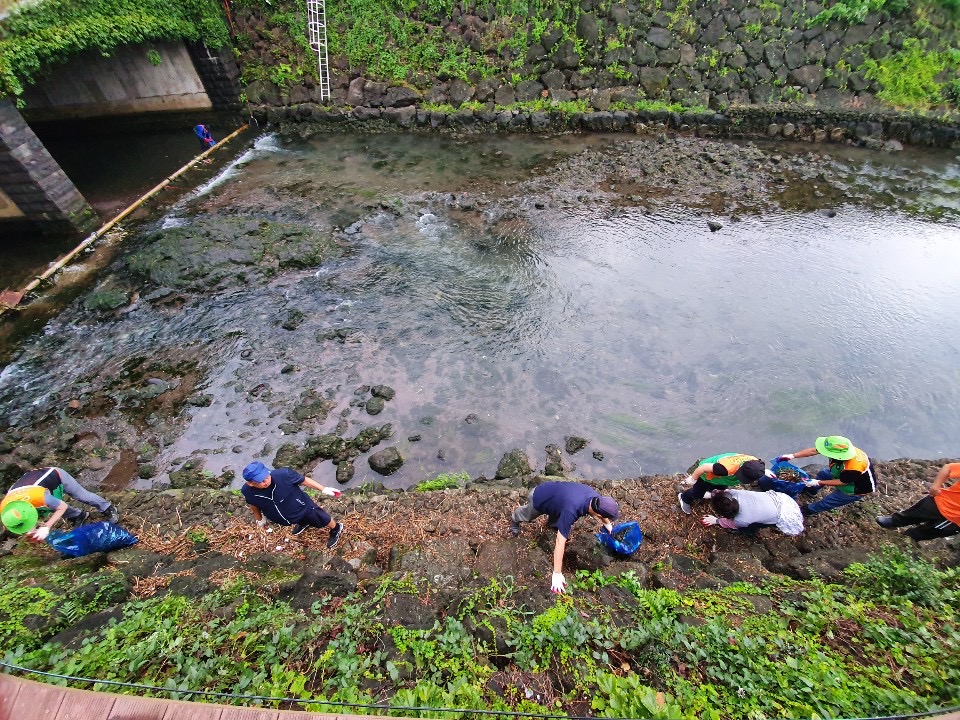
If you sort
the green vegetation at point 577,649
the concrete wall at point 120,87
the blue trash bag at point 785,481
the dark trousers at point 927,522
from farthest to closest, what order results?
the concrete wall at point 120,87, the blue trash bag at point 785,481, the dark trousers at point 927,522, the green vegetation at point 577,649

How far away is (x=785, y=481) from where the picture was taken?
19.0ft

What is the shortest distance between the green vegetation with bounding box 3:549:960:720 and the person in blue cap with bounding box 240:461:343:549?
85cm

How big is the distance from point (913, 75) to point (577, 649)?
22614mm

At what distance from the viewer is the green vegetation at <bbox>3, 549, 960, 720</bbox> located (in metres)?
3.32

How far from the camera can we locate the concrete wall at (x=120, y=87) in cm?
1579

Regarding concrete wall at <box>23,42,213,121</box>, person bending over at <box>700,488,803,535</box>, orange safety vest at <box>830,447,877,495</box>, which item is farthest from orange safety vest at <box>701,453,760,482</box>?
concrete wall at <box>23,42,213,121</box>

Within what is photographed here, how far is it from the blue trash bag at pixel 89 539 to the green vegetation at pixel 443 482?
11.9 feet

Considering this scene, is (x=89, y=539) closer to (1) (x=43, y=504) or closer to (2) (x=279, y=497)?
(1) (x=43, y=504)

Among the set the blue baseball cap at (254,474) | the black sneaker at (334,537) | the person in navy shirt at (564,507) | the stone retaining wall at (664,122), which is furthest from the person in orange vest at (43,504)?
the stone retaining wall at (664,122)

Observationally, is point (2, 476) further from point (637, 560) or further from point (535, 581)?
point (637, 560)

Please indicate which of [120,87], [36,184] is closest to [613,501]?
[36,184]

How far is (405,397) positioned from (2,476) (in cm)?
599

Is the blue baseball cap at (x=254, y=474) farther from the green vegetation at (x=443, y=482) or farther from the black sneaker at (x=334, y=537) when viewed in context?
the green vegetation at (x=443, y=482)

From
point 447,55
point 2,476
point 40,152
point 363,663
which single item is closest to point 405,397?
point 363,663
